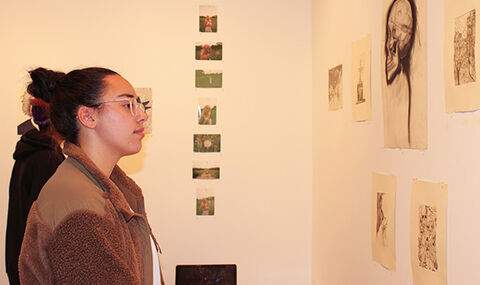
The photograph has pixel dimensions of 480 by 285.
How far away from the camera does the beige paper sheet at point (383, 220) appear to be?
1896 millimetres

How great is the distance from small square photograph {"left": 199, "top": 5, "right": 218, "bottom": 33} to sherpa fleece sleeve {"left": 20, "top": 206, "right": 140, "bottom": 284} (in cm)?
200

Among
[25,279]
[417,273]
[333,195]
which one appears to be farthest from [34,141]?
[417,273]

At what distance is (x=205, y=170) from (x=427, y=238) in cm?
168

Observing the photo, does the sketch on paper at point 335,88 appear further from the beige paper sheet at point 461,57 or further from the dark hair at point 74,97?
the dark hair at point 74,97

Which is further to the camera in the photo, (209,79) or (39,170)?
(209,79)

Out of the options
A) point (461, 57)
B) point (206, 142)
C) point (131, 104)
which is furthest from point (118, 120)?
point (206, 142)

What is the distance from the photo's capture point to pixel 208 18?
3152mm

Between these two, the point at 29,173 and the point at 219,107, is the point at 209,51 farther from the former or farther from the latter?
the point at 29,173

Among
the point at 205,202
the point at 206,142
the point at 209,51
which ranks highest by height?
the point at 209,51

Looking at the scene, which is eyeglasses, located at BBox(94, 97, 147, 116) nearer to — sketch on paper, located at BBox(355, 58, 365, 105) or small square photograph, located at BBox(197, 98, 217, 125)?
sketch on paper, located at BBox(355, 58, 365, 105)

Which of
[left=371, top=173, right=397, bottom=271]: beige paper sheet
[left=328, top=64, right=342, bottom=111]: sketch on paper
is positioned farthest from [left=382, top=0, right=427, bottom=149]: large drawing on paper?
[left=328, top=64, right=342, bottom=111]: sketch on paper

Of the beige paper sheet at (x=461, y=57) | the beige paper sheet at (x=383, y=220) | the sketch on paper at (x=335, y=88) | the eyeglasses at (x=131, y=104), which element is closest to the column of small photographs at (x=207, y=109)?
the sketch on paper at (x=335, y=88)

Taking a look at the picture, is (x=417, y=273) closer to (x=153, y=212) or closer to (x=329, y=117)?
(x=329, y=117)

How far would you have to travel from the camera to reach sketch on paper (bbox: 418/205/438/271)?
159 centimetres
